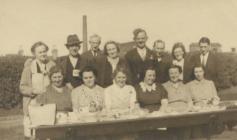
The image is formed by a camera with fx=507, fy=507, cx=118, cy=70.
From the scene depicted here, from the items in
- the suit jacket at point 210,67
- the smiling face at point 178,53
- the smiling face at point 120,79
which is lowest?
the smiling face at point 120,79

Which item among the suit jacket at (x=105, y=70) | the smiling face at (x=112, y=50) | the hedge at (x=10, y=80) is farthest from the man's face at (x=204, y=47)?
the hedge at (x=10, y=80)

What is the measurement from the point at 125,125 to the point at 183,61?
2.03 m

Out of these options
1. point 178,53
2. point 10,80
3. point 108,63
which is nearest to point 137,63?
point 108,63

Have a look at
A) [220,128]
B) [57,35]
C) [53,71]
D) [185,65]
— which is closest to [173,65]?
[185,65]

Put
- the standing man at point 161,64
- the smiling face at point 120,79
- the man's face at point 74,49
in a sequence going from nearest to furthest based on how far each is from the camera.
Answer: the smiling face at point 120,79
the man's face at point 74,49
the standing man at point 161,64

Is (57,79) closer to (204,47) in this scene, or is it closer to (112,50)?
(112,50)

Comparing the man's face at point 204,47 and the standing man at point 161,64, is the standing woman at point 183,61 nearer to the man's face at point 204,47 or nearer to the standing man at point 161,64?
the standing man at point 161,64

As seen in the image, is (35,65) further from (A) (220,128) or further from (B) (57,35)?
(B) (57,35)

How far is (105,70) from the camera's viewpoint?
675cm

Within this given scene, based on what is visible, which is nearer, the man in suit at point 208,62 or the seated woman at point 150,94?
the seated woman at point 150,94

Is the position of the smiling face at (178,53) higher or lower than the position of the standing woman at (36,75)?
higher

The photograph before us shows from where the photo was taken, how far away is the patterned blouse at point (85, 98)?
6113 mm

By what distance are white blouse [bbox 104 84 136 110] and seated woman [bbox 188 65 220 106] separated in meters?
0.98

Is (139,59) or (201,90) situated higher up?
(139,59)
